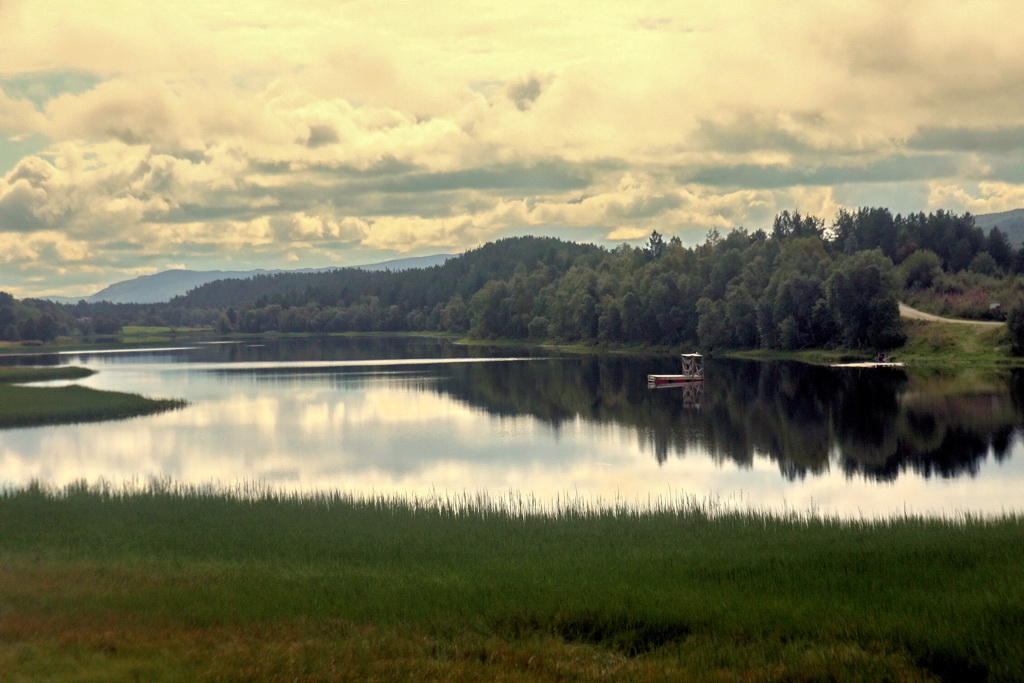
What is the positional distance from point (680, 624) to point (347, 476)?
31209mm

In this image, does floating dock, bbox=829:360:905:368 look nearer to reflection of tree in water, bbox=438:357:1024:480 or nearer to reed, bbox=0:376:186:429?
reflection of tree in water, bbox=438:357:1024:480

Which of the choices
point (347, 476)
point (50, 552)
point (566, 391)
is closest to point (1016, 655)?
point (50, 552)

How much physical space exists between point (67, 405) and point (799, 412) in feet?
187

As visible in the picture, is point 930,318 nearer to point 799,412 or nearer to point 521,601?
point 799,412

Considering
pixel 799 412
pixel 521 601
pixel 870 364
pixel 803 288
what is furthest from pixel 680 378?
pixel 521 601

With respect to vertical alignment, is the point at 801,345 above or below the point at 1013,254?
below

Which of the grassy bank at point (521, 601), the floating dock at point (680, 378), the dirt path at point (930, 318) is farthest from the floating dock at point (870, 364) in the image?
the grassy bank at point (521, 601)

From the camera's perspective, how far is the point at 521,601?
1845 cm

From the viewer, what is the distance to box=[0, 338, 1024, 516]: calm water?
4078 cm

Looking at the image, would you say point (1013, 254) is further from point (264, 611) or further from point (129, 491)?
point (264, 611)

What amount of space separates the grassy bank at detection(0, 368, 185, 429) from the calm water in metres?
3.28

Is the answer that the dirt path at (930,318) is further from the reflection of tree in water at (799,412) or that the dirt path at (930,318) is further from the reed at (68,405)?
the reed at (68,405)

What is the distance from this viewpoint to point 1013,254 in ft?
518

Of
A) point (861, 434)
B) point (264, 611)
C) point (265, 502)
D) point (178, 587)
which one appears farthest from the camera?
point (861, 434)
